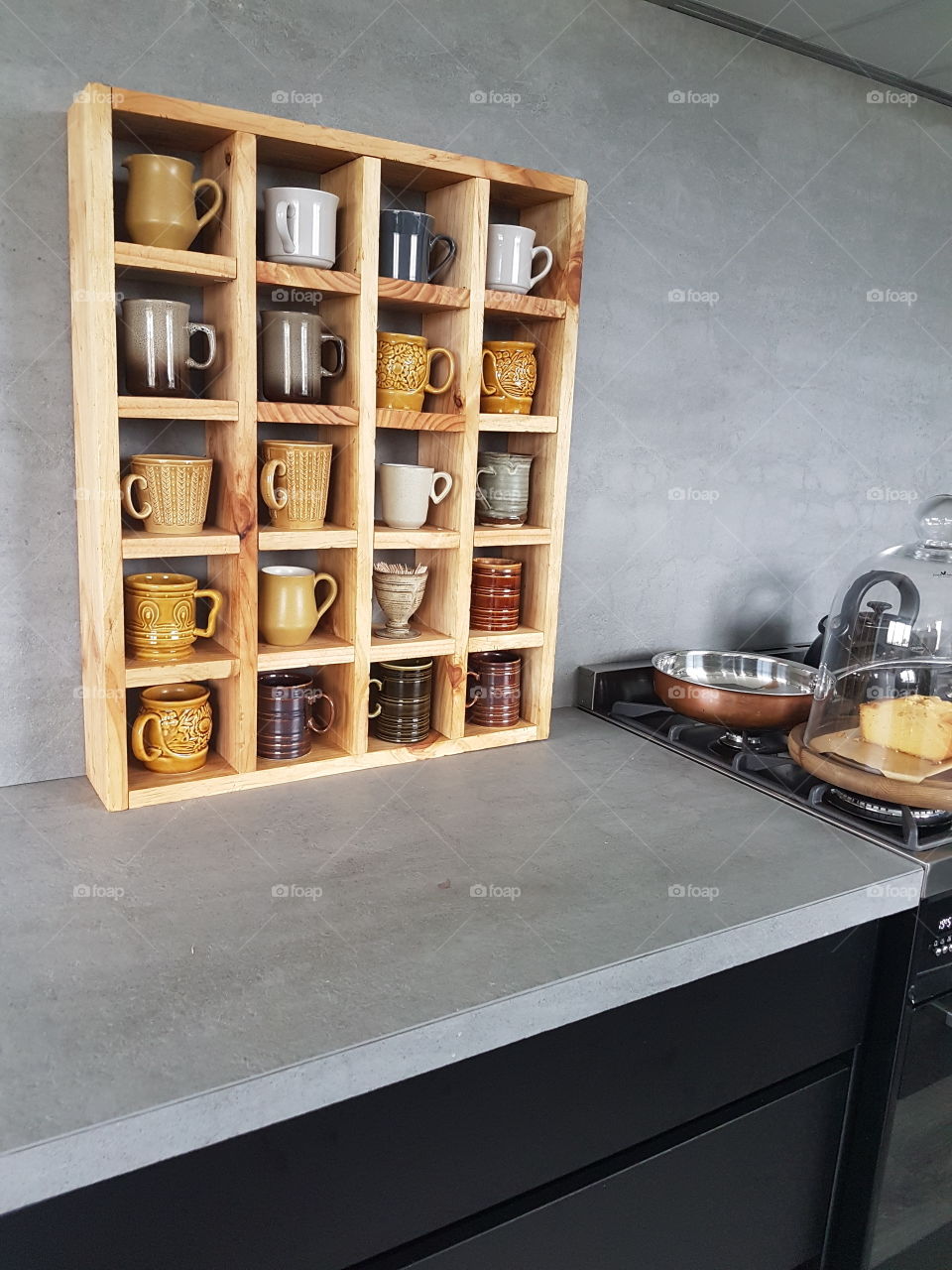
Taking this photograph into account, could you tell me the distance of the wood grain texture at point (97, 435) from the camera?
1.05m

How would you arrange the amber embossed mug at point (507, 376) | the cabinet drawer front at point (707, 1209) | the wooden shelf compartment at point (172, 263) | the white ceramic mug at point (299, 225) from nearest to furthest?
the cabinet drawer front at point (707, 1209) → the wooden shelf compartment at point (172, 263) → the white ceramic mug at point (299, 225) → the amber embossed mug at point (507, 376)

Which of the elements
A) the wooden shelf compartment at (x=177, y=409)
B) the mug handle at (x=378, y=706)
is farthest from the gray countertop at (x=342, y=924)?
the wooden shelf compartment at (x=177, y=409)

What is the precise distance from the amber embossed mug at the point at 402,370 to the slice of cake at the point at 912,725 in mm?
754

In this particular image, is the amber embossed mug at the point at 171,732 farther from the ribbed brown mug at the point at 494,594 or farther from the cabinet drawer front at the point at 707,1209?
the cabinet drawer front at the point at 707,1209

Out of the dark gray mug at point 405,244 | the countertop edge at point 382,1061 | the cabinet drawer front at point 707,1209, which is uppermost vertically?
the dark gray mug at point 405,244

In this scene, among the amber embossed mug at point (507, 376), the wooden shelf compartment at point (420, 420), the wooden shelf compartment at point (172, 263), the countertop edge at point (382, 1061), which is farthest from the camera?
the amber embossed mug at point (507, 376)

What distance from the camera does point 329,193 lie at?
1216 mm

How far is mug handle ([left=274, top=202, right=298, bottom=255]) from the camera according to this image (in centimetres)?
118

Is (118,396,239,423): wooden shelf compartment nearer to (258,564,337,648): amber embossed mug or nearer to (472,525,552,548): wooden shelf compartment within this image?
(258,564,337,648): amber embossed mug

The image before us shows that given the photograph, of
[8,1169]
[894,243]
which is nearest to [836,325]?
[894,243]

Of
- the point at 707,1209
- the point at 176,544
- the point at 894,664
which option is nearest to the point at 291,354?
the point at 176,544

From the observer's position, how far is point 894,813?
1.24 metres

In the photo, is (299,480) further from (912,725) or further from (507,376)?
(912,725)

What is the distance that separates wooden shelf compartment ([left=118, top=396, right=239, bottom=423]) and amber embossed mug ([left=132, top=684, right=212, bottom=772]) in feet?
1.16
